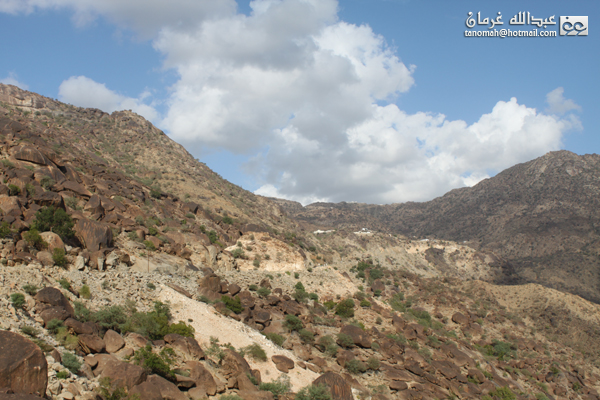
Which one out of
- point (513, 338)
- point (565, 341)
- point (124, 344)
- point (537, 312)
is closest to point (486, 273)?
point (537, 312)

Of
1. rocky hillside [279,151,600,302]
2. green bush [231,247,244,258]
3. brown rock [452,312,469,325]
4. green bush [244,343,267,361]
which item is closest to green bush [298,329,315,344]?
green bush [244,343,267,361]

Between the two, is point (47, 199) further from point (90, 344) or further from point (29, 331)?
point (90, 344)

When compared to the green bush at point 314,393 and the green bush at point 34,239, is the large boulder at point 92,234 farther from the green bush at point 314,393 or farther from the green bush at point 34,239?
the green bush at point 314,393

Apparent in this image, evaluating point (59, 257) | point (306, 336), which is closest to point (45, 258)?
point (59, 257)

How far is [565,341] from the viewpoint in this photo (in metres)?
41.6

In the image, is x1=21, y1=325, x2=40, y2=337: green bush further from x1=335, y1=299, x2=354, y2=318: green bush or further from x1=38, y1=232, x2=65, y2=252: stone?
x1=335, y1=299, x2=354, y2=318: green bush

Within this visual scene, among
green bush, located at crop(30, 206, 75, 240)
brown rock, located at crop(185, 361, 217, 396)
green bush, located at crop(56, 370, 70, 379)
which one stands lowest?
brown rock, located at crop(185, 361, 217, 396)

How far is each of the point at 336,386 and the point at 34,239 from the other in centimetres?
1463

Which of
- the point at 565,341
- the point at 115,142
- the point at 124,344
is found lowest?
the point at 565,341

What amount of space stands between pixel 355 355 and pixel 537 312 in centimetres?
3888

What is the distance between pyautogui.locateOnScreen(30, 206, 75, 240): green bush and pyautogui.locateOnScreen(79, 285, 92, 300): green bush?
4220 mm

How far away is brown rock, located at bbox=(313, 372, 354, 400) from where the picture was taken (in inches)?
596

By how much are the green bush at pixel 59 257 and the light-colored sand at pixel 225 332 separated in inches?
176

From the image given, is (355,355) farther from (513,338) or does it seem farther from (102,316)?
(513,338)
